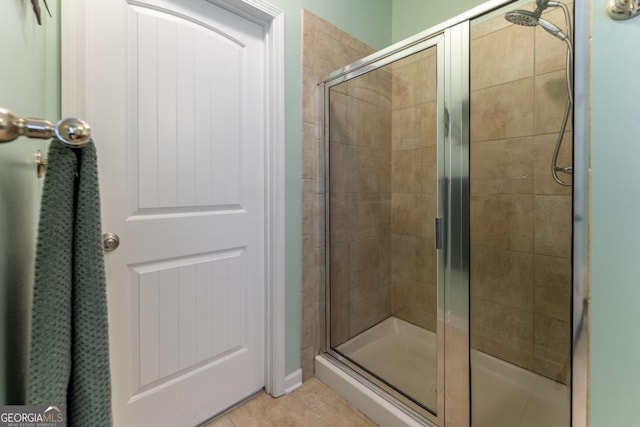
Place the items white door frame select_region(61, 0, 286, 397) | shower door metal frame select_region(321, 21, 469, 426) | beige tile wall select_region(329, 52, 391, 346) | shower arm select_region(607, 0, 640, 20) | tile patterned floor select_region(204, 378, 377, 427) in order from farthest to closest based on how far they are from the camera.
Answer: beige tile wall select_region(329, 52, 391, 346)
white door frame select_region(61, 0, 286, 397)
tile patterned floor select_region(204, 378, 377, 427)
shower door metal frame select_region(321, 21, 469, 426)
shower arm select_region(607, 0, 640, 20)

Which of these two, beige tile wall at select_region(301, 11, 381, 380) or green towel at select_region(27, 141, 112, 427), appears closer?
→ green towel at select_region(27, 141, 112, 427)

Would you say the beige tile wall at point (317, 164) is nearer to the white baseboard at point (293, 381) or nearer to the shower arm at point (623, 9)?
the white baseboard at point (293, 381)

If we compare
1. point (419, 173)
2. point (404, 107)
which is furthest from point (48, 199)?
point (404, 107)

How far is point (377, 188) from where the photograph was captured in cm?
183

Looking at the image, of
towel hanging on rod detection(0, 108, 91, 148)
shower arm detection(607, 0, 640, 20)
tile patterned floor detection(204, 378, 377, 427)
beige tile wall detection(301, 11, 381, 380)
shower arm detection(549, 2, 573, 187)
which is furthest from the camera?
beige tile wall detection(301, 11, 381, 380)

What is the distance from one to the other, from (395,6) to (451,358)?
7.43 ft

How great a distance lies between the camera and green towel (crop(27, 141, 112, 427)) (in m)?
0.36

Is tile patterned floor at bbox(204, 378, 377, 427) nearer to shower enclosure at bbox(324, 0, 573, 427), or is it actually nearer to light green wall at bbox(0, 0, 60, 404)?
shower enclosure at bbox(324, 0, 573, 427)

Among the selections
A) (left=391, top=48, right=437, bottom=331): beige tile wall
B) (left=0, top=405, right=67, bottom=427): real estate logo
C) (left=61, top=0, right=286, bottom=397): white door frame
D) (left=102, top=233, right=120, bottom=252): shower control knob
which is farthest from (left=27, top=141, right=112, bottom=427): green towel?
(left=391, top=48, right=437, bottom=331): beige tile wall

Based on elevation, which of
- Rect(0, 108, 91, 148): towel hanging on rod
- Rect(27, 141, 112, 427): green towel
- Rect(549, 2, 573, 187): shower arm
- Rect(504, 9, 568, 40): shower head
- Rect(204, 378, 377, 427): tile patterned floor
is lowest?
Rect(204, 378, 377, 427): tile patterned floor

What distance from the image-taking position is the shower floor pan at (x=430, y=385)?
43.0 inches

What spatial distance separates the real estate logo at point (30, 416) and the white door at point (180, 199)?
0.74 meters

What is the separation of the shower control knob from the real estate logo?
72 centimetres

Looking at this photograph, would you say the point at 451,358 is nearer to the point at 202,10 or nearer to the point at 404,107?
the point at 404,107
